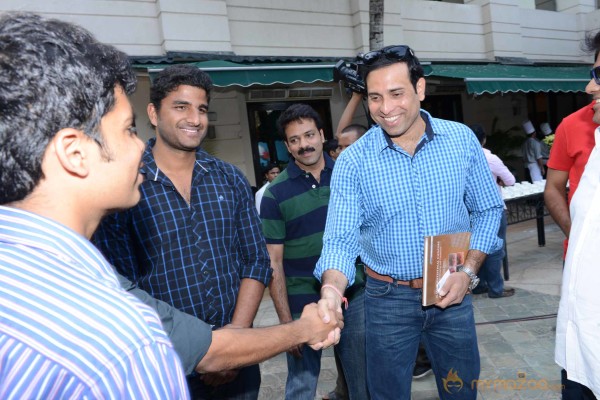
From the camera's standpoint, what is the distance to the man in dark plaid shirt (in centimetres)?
201

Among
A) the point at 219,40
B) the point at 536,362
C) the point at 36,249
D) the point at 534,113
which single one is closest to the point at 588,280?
the point at 36,249

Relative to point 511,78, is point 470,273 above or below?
below

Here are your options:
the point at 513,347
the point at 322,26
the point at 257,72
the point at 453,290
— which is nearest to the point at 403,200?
the point at 453,290

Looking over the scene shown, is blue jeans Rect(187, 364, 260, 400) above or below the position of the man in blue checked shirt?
below

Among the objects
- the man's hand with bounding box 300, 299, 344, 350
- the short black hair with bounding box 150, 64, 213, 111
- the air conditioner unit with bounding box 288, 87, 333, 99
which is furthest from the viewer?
the air conditioner unit with bounding box 288, 87, 333, 99

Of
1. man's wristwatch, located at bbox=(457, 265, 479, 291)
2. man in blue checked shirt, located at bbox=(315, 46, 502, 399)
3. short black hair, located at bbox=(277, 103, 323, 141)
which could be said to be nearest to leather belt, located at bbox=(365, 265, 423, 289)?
man in blue checked shirt, located at bbox=(315, 46, 502, 399)

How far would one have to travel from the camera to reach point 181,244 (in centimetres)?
204

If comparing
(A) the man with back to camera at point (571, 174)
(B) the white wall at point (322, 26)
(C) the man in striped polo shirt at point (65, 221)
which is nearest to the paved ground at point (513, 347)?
(A) the man with back to camera at point (571, 174)

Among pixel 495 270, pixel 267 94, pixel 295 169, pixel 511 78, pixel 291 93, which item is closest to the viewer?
pixel 295 169

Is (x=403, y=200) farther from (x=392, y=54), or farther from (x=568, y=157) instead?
(x=568, y=157)

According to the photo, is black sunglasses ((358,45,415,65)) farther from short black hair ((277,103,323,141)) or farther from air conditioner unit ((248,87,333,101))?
air conditioner unit ((248,87,333,101))

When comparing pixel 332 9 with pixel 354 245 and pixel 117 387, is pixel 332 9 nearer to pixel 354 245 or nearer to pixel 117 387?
pixel 354 245

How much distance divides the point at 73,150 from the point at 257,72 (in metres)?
5.78

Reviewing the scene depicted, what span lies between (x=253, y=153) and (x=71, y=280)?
842 centimetres
